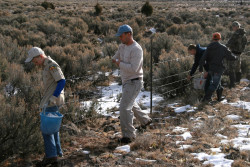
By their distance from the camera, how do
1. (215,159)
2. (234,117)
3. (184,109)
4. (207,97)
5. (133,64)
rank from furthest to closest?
(207,97)
(184,109)
(234,117)
(133,64)
(215,159)

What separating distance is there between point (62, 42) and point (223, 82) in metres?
8.65

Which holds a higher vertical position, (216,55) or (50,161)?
(216,55)

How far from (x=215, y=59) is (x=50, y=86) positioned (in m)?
4.53

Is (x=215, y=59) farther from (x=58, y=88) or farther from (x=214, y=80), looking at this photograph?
(x=58, y=88)

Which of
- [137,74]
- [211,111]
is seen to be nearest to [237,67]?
[211,111]

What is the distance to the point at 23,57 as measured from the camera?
10867 millimetres

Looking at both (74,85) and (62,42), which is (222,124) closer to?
(74,85)

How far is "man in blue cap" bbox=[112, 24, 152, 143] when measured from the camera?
194 inches

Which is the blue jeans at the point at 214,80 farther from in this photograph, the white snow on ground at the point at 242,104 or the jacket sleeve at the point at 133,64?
the jacket sleeve at the point at 133,64

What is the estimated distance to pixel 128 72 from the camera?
5.10 meters

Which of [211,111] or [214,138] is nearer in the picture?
[214,138]

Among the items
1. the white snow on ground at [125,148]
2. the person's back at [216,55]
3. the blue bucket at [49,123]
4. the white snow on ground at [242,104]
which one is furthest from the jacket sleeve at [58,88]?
the white snow on ground at [242,104]

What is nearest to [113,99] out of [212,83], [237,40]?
[212,83]

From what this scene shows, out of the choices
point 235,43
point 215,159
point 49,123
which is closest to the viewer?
point 49,123
